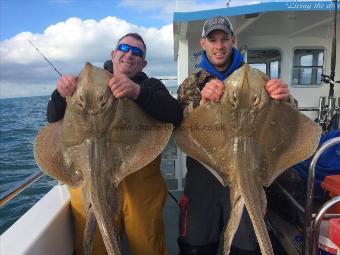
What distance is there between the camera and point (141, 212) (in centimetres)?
320

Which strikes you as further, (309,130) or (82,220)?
(82,220)

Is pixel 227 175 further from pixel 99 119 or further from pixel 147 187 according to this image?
pixel 99 119

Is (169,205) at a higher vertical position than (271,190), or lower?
lower

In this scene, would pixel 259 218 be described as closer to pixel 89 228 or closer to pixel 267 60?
pixel 89 228

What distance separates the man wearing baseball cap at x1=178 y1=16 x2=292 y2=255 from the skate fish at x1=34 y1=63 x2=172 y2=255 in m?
0.63

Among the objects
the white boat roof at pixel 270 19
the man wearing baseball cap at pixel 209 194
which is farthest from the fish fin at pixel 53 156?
the white boat roof at pixel 270 19

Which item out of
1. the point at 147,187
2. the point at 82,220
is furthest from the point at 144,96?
the point at 82,220

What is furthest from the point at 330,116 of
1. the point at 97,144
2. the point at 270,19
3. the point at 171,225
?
the point at 97,144

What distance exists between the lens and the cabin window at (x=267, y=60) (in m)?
9.47

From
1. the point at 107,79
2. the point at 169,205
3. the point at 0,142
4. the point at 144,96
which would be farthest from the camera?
the point at 0,142

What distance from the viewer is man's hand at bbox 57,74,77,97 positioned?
Answer: 2.61 m

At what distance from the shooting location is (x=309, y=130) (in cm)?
294

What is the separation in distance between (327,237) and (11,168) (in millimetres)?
9905

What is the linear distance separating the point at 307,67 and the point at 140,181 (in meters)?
7.54
